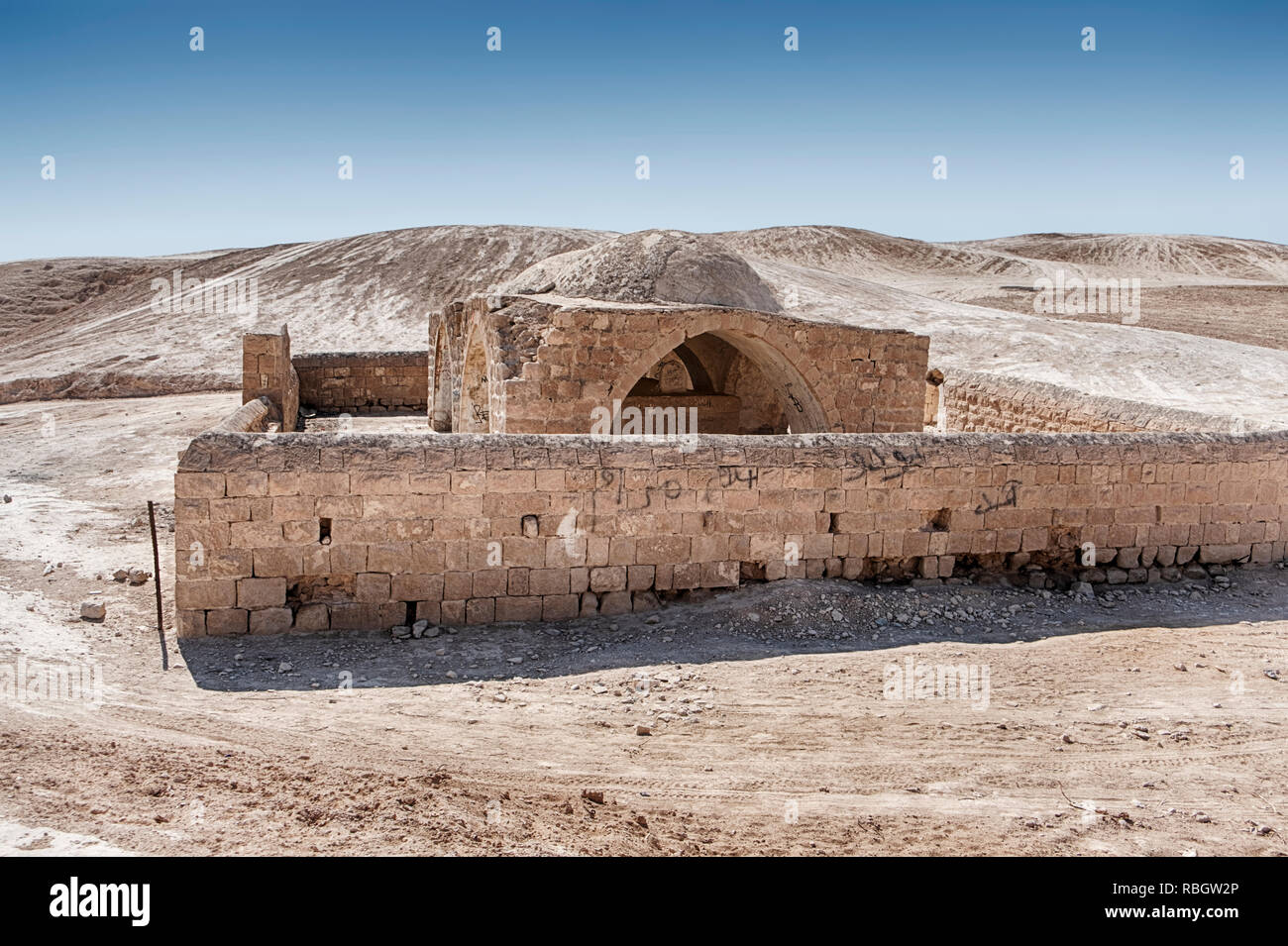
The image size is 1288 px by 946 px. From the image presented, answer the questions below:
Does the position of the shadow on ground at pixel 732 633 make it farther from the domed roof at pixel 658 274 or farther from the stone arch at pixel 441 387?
the stone arch at pixel 441 387

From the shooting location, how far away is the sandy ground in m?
3.96

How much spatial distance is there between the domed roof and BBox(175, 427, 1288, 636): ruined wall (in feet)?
16.5

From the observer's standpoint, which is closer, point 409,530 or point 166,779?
point 166,779

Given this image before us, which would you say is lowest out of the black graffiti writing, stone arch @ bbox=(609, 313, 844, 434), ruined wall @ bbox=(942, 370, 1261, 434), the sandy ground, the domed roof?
the sandy ground

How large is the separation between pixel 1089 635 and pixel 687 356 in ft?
34.5

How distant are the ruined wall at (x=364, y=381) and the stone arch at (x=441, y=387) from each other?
3.14m

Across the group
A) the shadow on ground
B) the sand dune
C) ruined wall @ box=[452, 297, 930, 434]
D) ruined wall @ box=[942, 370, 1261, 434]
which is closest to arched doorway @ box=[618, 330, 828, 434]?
ruined wall @ box=[452, 297, 930, 434]

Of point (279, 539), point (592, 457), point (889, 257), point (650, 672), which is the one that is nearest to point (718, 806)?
point (650, 672)

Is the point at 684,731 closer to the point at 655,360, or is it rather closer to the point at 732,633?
the point at 732,633

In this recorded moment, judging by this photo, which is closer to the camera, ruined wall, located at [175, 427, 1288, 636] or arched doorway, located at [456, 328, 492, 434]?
ruined wall, located at [175, 427, 1288, 636]

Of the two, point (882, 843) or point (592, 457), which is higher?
point (592, 457)

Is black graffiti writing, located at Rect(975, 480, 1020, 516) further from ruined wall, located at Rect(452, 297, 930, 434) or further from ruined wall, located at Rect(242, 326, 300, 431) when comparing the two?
ruined wall, located at Rect(242, 326, 300, 431)

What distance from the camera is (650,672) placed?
5.80 metres
